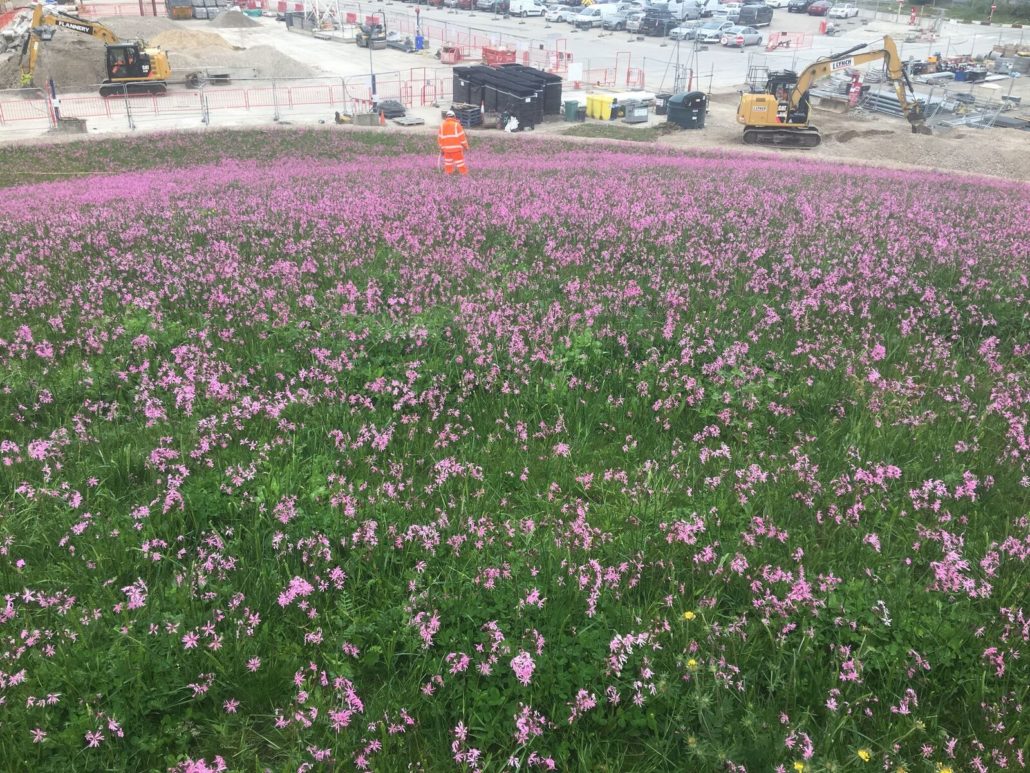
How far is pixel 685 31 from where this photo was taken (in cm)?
7275

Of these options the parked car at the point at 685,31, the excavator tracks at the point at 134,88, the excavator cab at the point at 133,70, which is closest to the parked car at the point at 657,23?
the parked car at the point at 685,31

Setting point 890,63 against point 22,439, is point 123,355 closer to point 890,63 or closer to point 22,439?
point 22,439

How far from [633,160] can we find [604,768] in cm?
2228

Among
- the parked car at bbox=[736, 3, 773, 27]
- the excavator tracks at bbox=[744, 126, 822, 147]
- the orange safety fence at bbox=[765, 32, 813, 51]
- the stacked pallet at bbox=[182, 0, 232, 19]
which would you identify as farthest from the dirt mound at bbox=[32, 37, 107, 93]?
the parked car at bbox=[736, 3, 773, 27]

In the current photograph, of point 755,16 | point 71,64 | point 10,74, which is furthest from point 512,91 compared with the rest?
point 755,16

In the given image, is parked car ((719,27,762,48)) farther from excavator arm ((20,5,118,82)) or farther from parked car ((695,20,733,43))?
excavator arm ((20,5,118,82))

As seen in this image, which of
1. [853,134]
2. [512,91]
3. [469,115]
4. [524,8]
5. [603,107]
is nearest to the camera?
[853,134]

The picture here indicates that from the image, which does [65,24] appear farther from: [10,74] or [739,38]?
[739,38]

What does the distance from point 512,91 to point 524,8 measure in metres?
59.4

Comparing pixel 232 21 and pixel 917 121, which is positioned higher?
pixel 232 21

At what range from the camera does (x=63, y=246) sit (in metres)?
9.84

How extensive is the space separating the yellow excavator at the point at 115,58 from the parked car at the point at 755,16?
64740 millimetres

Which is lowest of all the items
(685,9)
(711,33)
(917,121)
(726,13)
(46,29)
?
(917,121)

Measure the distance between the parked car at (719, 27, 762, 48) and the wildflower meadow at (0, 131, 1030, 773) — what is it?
7003 centimetres
